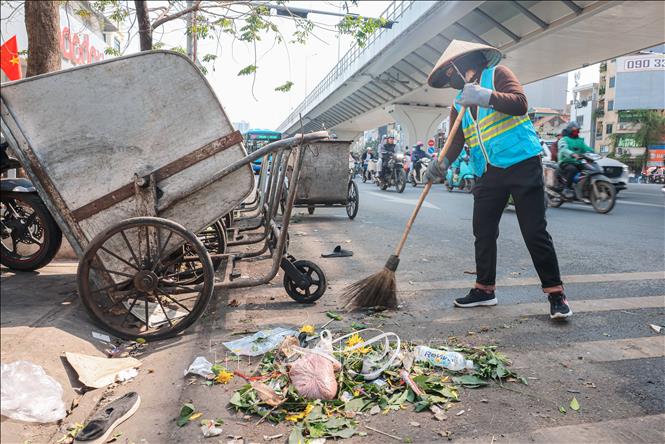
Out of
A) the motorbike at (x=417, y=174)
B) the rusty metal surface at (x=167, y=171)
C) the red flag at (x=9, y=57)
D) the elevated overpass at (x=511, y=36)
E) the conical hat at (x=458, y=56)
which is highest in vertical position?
the elevated overpass at (x=511, y=36)

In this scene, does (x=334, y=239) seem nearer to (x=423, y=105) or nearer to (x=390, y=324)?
(x=390, y=324)

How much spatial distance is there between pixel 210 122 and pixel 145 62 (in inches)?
19.1

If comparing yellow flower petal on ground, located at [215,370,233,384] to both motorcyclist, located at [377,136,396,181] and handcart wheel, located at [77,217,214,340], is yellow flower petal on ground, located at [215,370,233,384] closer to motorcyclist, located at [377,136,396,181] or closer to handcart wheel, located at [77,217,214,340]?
handcart wheel, located at [77,217,214,340]

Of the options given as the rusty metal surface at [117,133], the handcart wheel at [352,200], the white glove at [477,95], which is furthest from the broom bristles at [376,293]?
the handcart wheel at [352,200]

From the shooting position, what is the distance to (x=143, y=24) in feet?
21.4

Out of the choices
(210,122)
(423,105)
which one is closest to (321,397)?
(210,122)

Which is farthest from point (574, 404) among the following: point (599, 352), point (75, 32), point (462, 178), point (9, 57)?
point (462, 178)

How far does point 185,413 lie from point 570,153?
9.76m

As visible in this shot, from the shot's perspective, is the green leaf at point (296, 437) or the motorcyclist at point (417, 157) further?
the motorcyclist at point (417, 157)

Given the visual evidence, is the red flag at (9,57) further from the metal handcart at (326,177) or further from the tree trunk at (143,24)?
the metal handcart at (326,177)

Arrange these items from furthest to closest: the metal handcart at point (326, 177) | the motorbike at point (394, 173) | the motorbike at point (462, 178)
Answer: the motorbike at point (394, 173)
the motorbike at point (462, 178)
the metal handcart at point (326, 177)

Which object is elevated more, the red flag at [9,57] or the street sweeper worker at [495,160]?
the red flag at [9,57]

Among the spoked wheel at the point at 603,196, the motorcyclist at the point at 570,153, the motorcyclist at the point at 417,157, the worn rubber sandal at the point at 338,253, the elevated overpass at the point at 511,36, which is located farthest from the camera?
the motorcyclist at the point at 417,157

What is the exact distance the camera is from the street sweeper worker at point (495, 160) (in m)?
3.44
